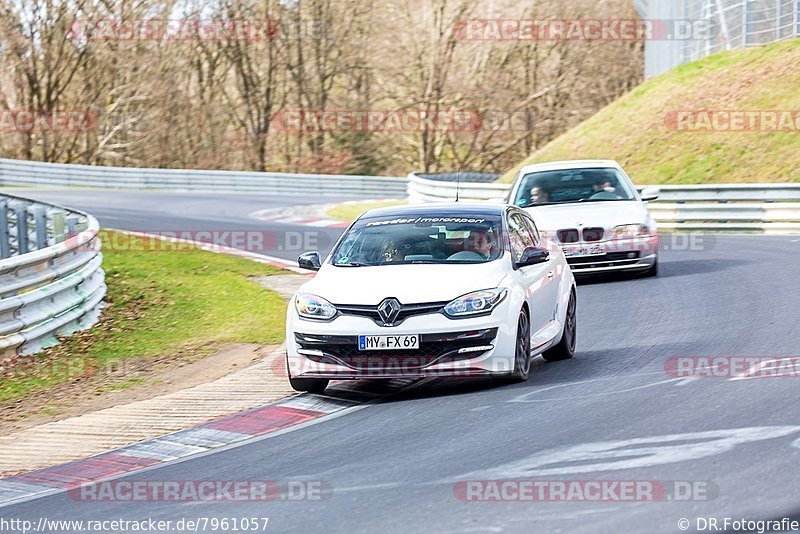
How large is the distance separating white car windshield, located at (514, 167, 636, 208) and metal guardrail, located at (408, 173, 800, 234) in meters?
7.00

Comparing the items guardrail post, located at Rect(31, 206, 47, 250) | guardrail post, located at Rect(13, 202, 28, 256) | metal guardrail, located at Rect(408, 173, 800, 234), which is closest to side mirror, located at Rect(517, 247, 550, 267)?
guardrail post, located at Rect(31, 206, 47, 250)

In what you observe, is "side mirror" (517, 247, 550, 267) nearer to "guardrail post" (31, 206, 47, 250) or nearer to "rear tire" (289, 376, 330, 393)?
"rear tire" (289, 376, 330, 393)

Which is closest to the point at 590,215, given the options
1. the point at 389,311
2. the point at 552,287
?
the point at 552,287

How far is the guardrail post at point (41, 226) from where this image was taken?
1995 cm

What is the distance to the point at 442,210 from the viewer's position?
36.4ft

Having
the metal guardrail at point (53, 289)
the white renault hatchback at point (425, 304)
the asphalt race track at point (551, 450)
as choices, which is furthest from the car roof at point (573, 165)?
the white renault hatchback at point (425, 304)

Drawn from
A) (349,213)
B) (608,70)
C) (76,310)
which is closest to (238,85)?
(608,70)

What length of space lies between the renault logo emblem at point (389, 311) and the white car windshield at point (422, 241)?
0.86 m

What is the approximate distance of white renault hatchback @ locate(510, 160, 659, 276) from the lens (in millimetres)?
16562

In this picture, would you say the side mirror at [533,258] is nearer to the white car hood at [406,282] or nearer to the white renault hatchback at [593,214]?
the white car hood at [406,282]

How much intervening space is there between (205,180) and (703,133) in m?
17.4

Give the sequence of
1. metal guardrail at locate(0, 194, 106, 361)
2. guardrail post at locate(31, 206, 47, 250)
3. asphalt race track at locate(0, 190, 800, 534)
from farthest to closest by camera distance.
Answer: guardrail post at locate(31, 206, 47, 250) → metal guardrail at locate(0, 194, 106, 361) → asphalt race track at locate(0, 190, 800, 534)

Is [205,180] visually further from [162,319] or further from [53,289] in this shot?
[53,289]

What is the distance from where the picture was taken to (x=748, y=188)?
26031mm
